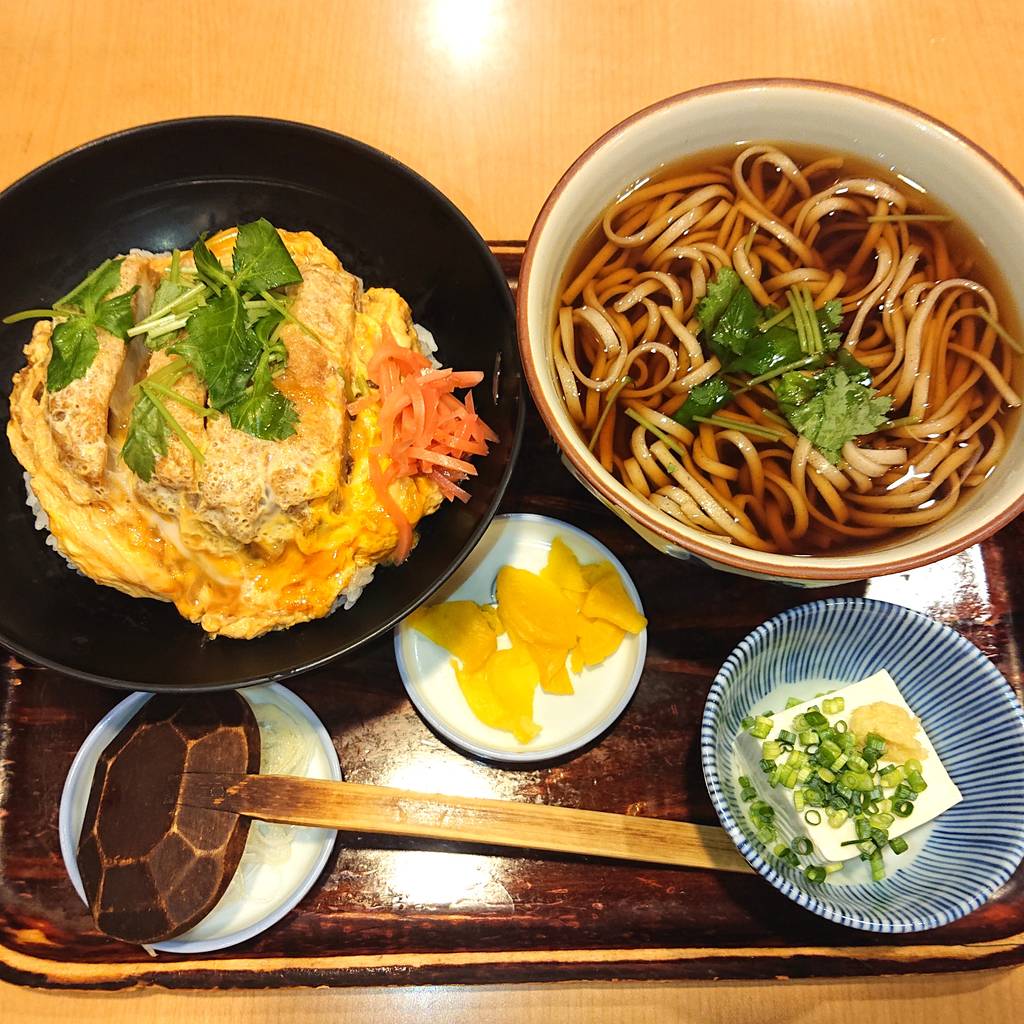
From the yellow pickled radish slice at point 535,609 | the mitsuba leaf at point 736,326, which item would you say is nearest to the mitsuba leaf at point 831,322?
the mitsuba leaf at point 736,326

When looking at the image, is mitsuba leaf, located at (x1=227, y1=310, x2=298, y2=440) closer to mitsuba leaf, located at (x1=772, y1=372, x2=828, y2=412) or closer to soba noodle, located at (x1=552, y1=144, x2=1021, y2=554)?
soba noodle, located at (x1=552, y1=144, x2=1021, y2=554)

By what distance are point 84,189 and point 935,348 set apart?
6.34ft

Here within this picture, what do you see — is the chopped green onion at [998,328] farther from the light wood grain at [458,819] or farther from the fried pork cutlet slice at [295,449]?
the fried pork cutlet slice at [295,449]

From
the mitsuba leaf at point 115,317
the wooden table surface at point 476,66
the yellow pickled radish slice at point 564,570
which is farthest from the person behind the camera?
the wooden table surface at point 476,66

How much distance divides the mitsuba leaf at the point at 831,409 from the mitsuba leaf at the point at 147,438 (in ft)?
4.08

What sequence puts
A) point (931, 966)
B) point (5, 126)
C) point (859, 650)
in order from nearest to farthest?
point (931, 966) < point (859, 650) < point (5, 126)

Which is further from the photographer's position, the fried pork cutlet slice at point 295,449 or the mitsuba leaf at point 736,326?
the mitsuba leaf at point 736,326

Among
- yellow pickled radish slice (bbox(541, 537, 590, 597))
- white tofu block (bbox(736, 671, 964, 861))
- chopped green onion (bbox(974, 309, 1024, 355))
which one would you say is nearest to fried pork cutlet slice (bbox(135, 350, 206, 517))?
yellow pickled radish slice (bbox(541, 537, 590, 597))

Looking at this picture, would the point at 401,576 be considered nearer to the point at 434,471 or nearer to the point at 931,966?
the point at 434,471

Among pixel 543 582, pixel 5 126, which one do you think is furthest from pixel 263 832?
pixel 5 126

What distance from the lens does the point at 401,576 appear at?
1851 millimetres

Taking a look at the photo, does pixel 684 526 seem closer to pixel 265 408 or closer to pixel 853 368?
pixel 853 368

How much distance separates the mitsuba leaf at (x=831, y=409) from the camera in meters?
1.72

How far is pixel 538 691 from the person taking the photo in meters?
1.88
